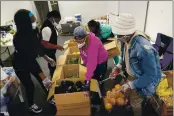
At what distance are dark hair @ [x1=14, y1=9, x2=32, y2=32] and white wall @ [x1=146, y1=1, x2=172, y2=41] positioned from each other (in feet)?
6.87

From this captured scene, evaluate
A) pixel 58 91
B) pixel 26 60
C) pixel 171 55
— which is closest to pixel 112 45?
pixel 171 55

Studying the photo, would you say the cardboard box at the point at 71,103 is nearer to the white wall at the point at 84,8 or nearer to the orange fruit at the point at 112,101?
the orange fruit at the point at 112,101

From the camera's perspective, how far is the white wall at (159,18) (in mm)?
2790

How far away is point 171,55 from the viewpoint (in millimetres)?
2516

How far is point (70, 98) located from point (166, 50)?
1.59 meters

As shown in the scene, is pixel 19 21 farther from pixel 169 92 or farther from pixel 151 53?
pixel 169 92

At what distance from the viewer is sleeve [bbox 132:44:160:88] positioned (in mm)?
1501

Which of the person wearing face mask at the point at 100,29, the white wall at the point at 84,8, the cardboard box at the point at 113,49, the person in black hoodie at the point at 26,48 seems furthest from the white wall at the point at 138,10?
the person in black hoodie at the point at 26,48

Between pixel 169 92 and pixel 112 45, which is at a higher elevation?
pixel 112 45

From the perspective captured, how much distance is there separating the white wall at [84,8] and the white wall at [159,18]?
2.49 metres

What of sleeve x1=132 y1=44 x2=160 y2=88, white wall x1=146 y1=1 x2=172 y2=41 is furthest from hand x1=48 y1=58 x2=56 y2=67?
white wall x1=146 y1=1 x2=172 y2=41

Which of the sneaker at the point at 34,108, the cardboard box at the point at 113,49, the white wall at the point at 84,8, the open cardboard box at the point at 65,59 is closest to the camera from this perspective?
the sneaker at the point at 34,108

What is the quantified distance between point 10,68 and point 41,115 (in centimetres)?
71

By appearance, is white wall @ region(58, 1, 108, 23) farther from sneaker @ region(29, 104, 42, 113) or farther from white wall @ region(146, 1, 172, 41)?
sneaker @ region(29, 104, 42, 113)
